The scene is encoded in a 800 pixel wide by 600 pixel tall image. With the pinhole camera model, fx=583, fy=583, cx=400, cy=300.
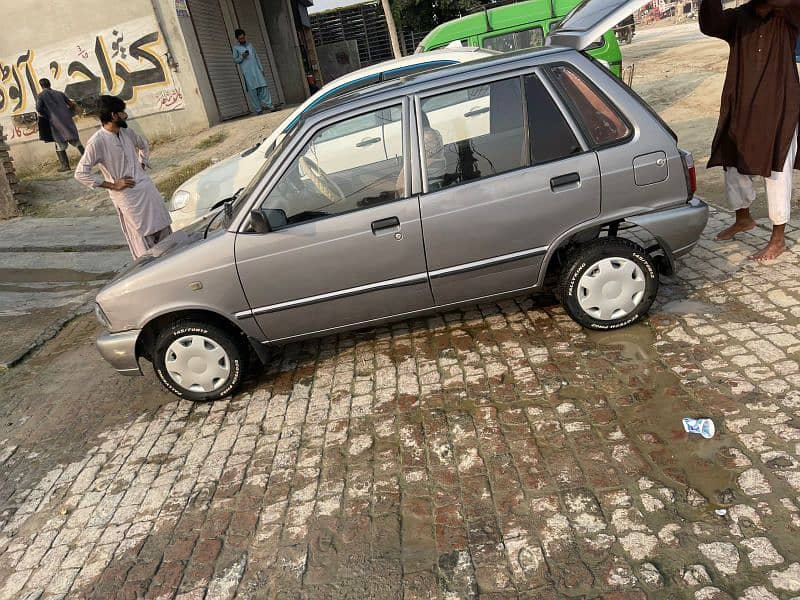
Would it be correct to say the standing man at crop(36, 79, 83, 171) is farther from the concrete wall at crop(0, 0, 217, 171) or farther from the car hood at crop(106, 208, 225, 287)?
the car hood at crop(106, 208, 225, 287)

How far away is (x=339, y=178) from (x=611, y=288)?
195cm

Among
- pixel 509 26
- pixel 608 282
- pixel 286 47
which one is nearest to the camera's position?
A: pixel 608 282

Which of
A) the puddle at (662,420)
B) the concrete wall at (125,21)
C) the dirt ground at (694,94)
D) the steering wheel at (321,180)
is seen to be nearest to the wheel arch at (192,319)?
the steering wheel at (321,180)

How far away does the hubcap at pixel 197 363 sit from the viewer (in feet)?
13.2

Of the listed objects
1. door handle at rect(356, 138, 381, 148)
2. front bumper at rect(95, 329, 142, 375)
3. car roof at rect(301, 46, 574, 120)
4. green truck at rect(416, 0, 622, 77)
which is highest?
green truck at rect(416, 0, 622, 77)

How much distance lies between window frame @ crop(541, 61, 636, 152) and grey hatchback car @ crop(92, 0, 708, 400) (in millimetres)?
10

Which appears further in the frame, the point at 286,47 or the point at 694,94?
the point at 286,47

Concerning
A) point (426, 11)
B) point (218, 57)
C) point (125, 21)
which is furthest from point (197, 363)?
point (426, 11)

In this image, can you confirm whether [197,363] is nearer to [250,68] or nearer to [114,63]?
[114,63]

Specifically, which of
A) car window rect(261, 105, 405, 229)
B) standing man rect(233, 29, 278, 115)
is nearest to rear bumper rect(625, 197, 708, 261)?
car window rect(261, 105, 405, 229)

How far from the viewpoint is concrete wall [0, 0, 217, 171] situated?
13.0 metres

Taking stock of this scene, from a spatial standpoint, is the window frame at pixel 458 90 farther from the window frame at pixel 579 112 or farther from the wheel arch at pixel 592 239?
the wheel arch at pixel 592 239

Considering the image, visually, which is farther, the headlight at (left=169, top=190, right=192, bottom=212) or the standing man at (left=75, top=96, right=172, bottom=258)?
the headlight at (left=169, top=190, right=192, bottom=212)

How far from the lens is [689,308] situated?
4152mm
